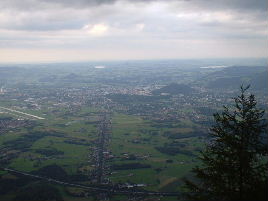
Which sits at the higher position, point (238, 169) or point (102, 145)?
point (238, 169)

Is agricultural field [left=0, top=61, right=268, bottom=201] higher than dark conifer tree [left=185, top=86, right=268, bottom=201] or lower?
lower

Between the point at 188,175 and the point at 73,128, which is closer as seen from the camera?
the point at 188,175

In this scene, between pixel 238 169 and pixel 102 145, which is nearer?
pixel 238 169

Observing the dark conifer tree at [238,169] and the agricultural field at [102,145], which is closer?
the dark conifer tree at [238,169]

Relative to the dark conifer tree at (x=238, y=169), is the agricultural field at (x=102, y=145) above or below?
below

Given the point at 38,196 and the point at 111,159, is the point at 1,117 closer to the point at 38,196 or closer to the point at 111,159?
the point at 111,159

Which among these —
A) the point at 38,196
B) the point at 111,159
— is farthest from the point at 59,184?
the point at 111,159

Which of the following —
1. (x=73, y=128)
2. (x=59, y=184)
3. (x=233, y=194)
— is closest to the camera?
(x=233, y=194)

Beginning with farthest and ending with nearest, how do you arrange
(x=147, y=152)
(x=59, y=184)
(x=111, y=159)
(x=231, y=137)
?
(x=147, y=152)
(x=111, y=159)
(x=59, y=184)
(x=231, y=137)

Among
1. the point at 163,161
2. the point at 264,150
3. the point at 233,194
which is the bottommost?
the point at 163,161

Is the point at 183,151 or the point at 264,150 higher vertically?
the point at 264,150

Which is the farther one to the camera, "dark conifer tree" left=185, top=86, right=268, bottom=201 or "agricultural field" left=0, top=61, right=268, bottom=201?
"agricultural field" left=0, top=61, right=268, bottom=201
